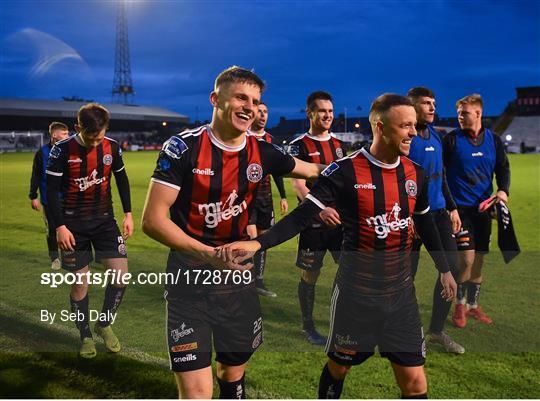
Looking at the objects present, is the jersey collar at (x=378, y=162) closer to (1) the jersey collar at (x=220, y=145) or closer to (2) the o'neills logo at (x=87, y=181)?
(1) the jersey collar at (x=220, y=145)

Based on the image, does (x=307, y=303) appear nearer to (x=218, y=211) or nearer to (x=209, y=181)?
(x=218, y=211)

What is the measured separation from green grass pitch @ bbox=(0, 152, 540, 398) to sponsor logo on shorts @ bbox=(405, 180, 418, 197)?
171 cm

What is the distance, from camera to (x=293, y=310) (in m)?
6.13

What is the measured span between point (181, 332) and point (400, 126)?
1.72 meters

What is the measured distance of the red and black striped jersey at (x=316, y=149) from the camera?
5.62m

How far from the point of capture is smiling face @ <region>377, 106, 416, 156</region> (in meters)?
3.05

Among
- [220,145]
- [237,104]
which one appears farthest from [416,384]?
[237,104]

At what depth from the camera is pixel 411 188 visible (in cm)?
322

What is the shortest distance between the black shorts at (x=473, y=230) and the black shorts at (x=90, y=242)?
11.3 feet

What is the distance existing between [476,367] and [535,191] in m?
15.3

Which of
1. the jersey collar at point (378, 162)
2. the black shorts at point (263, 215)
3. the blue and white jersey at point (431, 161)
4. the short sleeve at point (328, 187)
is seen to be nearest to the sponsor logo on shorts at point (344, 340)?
the short sleeve at point (328, 187)

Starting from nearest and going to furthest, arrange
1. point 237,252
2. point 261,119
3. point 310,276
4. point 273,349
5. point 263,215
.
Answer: point 237,252 < point 273,349 < point 310,276 < point 261,119 < point 263,215

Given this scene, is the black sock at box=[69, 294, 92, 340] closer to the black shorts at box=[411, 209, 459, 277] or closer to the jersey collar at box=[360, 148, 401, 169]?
the black shorts at box=[411, 209, 459, 277]

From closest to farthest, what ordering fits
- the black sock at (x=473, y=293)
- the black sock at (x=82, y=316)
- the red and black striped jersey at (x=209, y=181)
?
the red and black striped jersey at (x=209, y=181)
the black sock at (x=82, y=316)
the black sock at (x=473, y=293)
